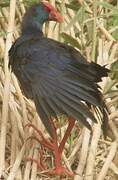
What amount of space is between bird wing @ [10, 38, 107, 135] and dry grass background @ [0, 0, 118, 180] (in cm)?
27

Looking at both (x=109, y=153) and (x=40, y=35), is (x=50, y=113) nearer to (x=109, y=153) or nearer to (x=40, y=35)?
(x=109, y=153)

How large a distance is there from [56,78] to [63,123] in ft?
1.73

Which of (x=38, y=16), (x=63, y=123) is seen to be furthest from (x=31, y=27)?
(x=63, y=123)

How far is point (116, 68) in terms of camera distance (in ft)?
10.0

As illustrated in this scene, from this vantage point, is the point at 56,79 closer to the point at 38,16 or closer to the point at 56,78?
the point at 56,78

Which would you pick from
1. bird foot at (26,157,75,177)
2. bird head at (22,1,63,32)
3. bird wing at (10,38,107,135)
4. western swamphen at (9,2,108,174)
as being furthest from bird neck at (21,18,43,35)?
bird foot at (26,157,75,177)

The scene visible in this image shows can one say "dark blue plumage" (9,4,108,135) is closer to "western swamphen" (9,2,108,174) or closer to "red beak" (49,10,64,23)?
"western swamphen" (9,2,108,174)

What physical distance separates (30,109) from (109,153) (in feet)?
1.71

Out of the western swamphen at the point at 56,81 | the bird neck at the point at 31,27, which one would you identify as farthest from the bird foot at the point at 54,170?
the bird neck at the point at 31,27

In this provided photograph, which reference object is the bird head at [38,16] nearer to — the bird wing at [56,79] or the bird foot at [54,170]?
the bird wing at [56,79]

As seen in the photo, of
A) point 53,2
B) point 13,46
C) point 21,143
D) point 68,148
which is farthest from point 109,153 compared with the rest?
point 53,2

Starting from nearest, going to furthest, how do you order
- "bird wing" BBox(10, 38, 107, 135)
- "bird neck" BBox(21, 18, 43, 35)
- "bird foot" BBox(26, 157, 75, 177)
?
1. "bird wing" BBox(10, 38, 107, 135)
2. "bird foot" BBox(26, 157, 75, 177)
3. "bird neck" BBox(21, 18, 43, 35)

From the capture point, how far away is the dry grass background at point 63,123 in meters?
2.69

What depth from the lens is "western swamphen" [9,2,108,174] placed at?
243 cm
